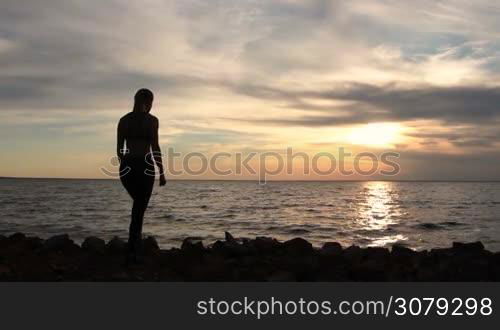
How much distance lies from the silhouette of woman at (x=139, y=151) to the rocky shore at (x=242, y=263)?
2.81 feet

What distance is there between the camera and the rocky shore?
22.8ft

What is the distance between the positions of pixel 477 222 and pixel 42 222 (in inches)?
1023

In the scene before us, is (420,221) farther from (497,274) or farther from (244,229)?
(497,274)

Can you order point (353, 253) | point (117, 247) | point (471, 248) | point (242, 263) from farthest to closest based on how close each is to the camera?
point (471, 248), point (353, 253), point (117, 247), point (242, 263)

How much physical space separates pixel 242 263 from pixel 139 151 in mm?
2371

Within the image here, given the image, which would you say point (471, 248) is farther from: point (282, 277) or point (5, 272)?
point (5, 272)

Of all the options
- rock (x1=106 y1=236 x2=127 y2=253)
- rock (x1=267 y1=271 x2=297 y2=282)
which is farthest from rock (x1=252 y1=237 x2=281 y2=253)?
rock (x1=106 y1=236 x2=127 y2=253)

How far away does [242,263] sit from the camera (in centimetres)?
774

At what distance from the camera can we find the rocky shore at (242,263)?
6.94 metres

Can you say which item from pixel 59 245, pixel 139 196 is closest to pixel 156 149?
pixel 139 196

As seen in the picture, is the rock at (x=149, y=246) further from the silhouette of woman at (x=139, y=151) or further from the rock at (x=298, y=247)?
the rock at (x=298, y=247)

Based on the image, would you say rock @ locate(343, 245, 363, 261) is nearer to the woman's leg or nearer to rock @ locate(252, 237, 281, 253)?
rock @ locate(252, 237, 281, 253)

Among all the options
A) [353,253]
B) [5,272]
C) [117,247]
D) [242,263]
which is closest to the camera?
[5,272]

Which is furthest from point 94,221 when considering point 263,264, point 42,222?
point 263,264
